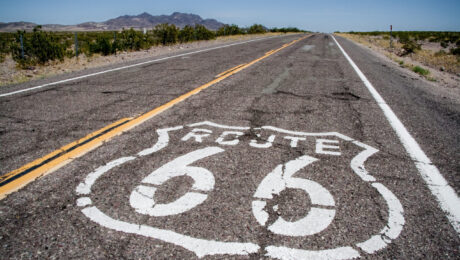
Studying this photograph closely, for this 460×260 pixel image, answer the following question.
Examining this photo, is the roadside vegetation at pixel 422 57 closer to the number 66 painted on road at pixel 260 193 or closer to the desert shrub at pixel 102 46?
the number 66 painted on road at pixel 260 193

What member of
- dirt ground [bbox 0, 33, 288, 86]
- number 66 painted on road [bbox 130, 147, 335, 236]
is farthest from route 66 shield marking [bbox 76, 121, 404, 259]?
dirt ground [bbox 0, 33, 288, 86]

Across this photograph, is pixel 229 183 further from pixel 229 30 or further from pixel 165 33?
pixel 229 30

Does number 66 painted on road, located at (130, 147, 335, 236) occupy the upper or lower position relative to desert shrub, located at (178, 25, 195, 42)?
lower

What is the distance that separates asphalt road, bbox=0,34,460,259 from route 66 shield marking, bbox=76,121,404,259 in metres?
0.01

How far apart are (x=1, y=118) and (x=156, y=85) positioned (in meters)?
2.96

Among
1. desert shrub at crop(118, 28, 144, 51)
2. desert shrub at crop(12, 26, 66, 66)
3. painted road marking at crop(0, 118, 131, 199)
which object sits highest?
desert shrub at crop(118, 28, 144, 51)

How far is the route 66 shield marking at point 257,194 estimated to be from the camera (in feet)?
5.87

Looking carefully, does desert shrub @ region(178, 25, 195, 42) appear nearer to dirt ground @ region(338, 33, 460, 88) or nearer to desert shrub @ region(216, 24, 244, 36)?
desert shrub @ region(216, 24, 244, 36)

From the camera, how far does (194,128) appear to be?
12.5 feet

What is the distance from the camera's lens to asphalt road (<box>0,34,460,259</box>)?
1.81 metres

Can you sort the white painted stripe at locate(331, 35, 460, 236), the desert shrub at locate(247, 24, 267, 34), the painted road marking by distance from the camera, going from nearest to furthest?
the white painted stripe at locate(331, 35, 460, 236), the painted road marking, the desert shrub at locate(247, 24, 267, 34)

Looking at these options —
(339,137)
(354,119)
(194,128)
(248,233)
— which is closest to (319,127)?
(339,137)

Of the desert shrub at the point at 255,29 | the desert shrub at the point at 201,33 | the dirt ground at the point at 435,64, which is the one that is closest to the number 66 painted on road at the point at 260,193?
the dirt ground at the point at 435,64

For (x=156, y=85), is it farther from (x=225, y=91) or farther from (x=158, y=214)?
(x=158, y=214)
